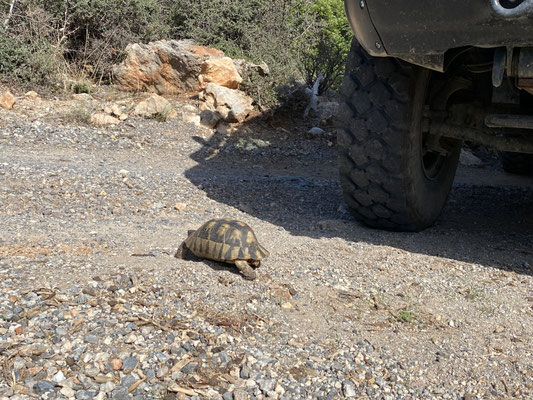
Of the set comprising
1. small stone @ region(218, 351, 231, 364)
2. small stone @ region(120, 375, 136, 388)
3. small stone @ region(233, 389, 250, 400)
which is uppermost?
small stone @ region(218, 351, 231, 364)

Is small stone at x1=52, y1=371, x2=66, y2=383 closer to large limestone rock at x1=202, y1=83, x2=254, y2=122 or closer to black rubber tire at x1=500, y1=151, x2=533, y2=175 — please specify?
black rubber tire at x1=500, y1=151, x2=533, y2=175

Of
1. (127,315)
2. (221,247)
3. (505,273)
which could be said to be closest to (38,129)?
(221,247)

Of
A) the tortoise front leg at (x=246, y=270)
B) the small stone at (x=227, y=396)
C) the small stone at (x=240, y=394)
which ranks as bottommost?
the small stone at (x=227, y=396)

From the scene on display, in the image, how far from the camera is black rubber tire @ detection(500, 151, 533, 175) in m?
7.46

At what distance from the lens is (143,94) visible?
9891 mm

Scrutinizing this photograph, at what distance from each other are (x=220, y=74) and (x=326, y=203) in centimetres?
490

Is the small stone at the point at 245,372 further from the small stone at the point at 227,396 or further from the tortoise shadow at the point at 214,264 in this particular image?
the tortoise shadow at the point at 214,264

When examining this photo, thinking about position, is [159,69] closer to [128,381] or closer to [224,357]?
[224,357]

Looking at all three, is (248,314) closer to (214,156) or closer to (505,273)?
(505,273)

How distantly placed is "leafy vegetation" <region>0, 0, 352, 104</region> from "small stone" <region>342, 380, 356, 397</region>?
742cm

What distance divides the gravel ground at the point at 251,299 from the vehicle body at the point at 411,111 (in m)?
0.36

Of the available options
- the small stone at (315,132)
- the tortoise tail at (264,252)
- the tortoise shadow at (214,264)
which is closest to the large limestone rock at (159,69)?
the small stone at (315,132)

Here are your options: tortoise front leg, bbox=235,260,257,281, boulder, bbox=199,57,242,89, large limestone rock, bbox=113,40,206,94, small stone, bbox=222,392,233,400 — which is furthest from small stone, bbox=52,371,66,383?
large limestone rock, bbox=113,40,206,94

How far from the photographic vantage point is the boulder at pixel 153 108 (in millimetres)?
8802
